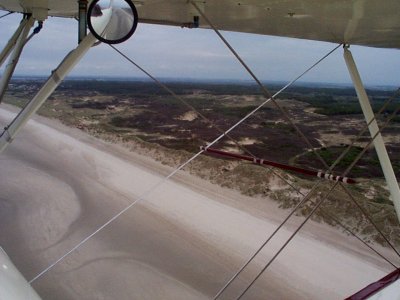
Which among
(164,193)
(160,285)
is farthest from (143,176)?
(160,285)

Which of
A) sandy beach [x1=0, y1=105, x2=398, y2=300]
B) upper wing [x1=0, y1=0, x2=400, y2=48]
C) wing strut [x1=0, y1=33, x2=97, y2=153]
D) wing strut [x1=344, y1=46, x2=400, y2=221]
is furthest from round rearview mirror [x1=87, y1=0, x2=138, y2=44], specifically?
sandy beach [x1=0, y1=105, x2=398, y2=300]

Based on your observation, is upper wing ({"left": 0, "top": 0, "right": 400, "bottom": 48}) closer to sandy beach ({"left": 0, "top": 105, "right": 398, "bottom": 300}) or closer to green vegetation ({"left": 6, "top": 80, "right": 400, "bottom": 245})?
green vegetation ({"left": 6, "top": 80, "right": 400, "bottom": 245})

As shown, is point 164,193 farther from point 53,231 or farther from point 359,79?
point 359,79

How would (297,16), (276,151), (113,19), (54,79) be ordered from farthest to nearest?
1. (276,151)
2. (297,16)
3. (54,79)
4. (113,19)

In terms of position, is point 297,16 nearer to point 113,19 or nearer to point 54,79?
point 113,19

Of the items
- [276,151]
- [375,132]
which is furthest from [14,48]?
[276,151]

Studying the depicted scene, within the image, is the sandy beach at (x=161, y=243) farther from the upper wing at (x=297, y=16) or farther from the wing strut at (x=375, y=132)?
the upper wing at (x=297, y=16)

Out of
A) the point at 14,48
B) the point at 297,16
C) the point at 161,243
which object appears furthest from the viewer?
the point at 161,243
